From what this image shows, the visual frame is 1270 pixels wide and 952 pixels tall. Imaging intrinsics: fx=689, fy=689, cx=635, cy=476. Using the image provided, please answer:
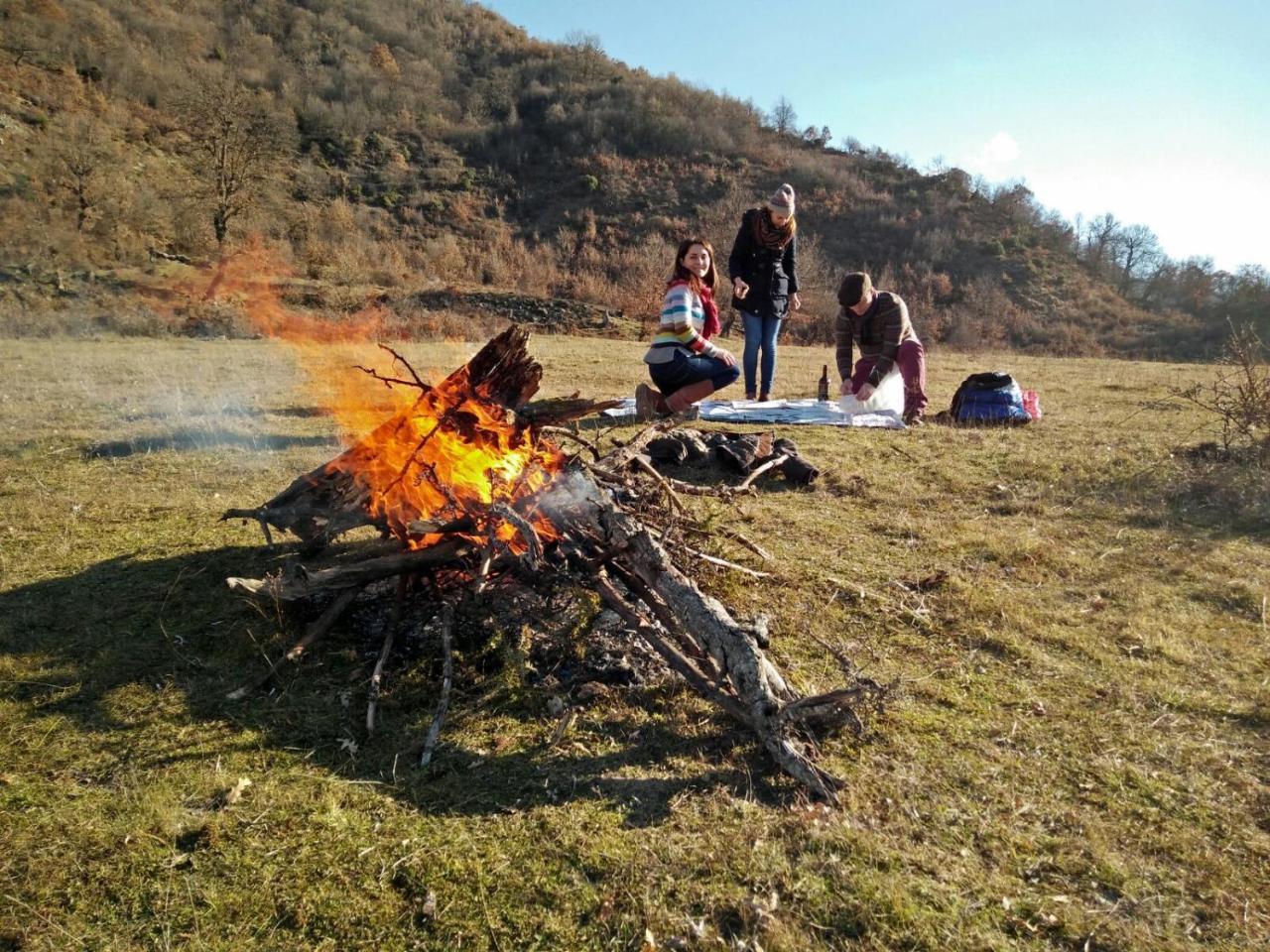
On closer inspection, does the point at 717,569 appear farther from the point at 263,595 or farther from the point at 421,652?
the point at 263,595

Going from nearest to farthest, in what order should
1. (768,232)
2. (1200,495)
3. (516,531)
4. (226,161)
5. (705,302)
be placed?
(516,531) → (1200,495) → (705,302) → (768,232) → (226,161)

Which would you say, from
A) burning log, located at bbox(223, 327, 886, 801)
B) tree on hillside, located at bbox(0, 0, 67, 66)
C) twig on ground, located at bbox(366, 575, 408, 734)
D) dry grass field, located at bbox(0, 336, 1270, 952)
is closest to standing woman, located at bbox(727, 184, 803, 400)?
dry grass field, located at bbox(0, 336, 1270, 952)

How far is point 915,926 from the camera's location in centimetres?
168

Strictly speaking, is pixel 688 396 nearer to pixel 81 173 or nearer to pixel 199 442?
pixel 199 442

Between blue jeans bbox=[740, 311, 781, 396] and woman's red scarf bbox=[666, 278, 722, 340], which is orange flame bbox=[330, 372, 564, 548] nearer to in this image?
woman's red scarf bbox=[666, 278, 722, 340]

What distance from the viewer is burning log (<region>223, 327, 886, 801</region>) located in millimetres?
2355

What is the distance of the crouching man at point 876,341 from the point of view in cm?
711

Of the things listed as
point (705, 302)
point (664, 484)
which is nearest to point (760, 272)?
point (705, 302)

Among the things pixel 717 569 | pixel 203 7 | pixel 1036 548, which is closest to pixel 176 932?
pixel 717 569

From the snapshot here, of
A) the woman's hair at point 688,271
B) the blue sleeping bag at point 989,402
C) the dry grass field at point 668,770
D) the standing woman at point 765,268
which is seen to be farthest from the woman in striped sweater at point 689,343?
the blue sleeping bag at point 989,402

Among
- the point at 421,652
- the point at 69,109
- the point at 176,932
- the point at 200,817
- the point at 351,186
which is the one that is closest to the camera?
the point at 176,932

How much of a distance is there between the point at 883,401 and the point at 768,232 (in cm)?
229

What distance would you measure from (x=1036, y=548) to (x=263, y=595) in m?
4.14

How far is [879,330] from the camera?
724cm
